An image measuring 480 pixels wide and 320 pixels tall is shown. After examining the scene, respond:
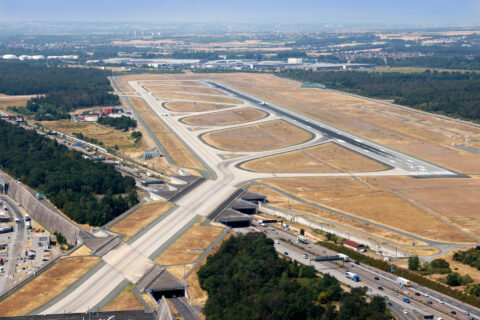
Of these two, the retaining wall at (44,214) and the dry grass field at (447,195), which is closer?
the retaining wall at (44,214)

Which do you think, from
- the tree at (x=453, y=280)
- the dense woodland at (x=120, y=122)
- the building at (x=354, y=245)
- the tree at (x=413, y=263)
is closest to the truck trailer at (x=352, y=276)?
the tree at (x=413, y=263)

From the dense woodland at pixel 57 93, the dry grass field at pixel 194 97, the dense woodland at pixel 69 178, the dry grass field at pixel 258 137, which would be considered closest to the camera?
the dense woodland at pixel 69 178

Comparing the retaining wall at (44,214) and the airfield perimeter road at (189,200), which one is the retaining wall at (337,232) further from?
the retaining wall at (44,214)

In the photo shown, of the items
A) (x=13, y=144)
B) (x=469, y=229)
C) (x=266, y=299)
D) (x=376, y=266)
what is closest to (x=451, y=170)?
(x=469, y=229)

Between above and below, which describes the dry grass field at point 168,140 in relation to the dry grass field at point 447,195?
below

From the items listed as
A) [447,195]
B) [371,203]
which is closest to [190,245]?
[371,203]

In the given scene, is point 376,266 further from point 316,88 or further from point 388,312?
point 316,88

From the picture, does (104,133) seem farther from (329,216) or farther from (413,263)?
(413,263)
